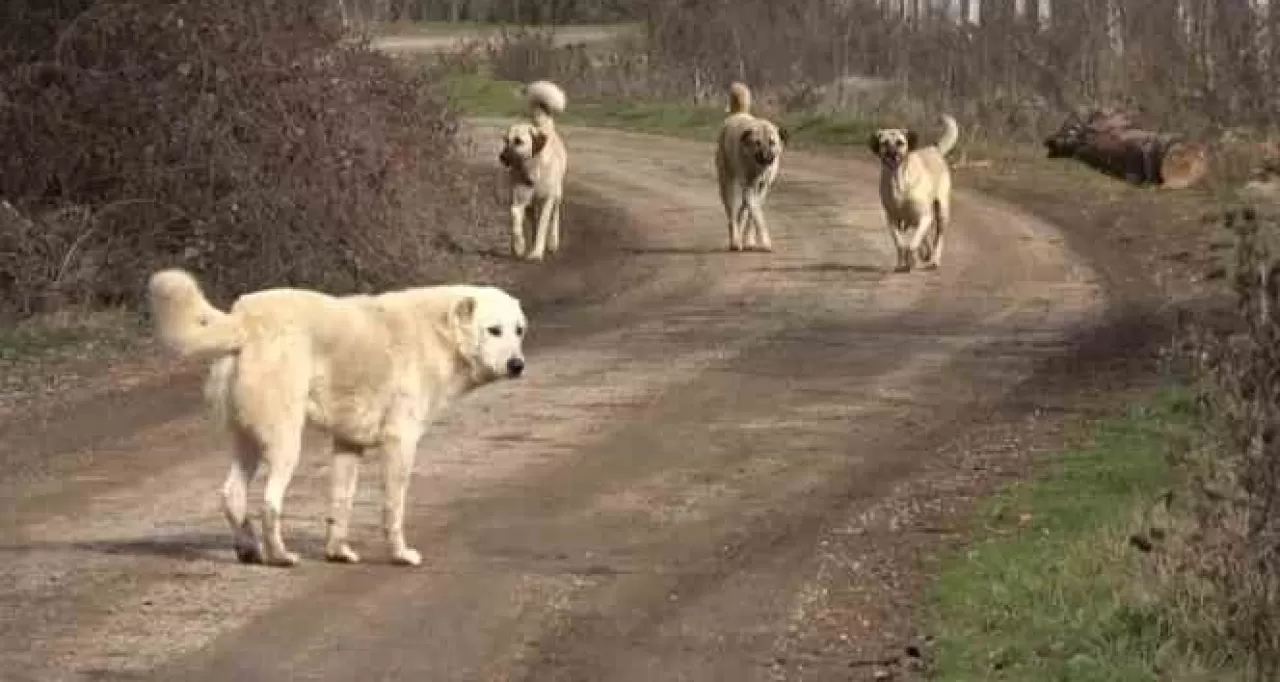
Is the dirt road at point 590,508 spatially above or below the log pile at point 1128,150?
above

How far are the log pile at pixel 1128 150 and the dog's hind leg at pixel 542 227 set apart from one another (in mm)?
8164

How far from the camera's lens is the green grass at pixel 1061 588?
934 cm

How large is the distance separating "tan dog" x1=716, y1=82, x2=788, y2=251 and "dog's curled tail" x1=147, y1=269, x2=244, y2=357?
14.7m

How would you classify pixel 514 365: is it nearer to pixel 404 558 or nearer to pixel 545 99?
pixel 404 558

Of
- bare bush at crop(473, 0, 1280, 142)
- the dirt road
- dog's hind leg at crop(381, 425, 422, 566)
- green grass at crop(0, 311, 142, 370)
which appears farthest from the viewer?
bare bush at crop(473, 0, 1280, 142)

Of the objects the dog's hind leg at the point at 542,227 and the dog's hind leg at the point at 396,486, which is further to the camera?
the dog's hind leg at the point at 542,227

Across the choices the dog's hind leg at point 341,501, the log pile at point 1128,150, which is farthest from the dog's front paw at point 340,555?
Result: the log pile at point 1128,150

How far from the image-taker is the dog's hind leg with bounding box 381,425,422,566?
36.8ft

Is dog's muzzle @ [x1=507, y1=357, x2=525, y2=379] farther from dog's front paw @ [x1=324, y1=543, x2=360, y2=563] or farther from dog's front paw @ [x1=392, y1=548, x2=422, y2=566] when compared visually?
dog's front paw @ [x1=324, y1=543, x2=360, y2=563]

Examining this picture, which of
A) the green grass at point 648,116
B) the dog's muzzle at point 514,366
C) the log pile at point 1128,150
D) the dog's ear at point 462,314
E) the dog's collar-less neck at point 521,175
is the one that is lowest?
the green grass at point 648,116

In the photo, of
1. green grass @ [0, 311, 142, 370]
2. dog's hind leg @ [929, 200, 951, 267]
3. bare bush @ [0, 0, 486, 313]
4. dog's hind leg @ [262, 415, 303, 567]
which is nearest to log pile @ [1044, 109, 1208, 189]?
dog's hind leg @ [929, 200, 951, 267]

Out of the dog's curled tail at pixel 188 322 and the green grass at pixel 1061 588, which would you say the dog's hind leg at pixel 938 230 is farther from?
the dog's curled tail at pixel 188 322

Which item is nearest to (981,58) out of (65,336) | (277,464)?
(65,336)

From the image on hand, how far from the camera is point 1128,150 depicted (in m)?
31.6
